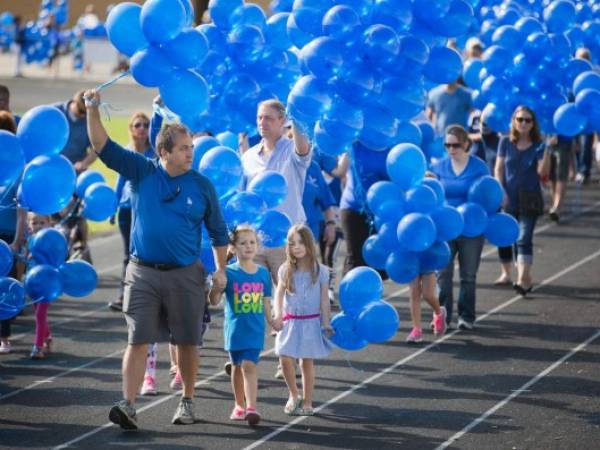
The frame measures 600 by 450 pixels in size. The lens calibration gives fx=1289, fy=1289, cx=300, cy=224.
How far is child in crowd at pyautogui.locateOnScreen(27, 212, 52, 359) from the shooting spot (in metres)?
10.9

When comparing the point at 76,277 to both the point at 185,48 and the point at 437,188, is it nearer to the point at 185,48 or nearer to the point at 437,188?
the point at 185,48

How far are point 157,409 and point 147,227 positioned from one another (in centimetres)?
153

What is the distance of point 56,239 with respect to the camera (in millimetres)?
10430

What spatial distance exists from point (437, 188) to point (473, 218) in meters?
0.81

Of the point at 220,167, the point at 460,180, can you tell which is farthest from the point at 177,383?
the point at 460,180

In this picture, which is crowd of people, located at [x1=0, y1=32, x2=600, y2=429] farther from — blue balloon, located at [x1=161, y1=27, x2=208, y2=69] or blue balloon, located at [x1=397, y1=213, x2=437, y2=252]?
blue balloon, located at [x1=397, y1=213, x2=437, y2=252]

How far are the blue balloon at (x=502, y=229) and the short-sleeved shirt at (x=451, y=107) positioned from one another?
464 cm

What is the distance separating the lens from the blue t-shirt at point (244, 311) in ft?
29.8

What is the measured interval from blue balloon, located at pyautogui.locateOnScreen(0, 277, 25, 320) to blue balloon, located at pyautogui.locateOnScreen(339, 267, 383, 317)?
243 centimetres

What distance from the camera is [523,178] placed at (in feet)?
44.5

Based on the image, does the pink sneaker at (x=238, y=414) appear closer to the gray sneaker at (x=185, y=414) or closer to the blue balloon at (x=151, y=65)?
the gray sneaker at (x=185, y=414)

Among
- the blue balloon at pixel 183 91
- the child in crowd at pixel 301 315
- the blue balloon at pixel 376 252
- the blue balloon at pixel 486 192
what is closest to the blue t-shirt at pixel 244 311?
the child in crowd at pixel 301 315

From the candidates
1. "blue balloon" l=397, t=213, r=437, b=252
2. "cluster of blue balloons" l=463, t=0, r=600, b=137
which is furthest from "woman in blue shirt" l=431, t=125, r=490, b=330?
"cluster of blue balloons" l=463, t=0, r=600, b=137

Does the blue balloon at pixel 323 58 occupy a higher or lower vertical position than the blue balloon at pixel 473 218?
higher
